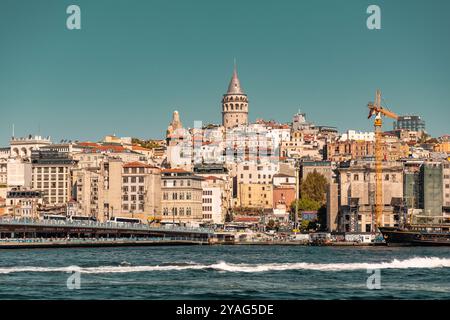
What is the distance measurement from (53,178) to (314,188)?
3900 centimetres

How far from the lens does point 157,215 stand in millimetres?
133250

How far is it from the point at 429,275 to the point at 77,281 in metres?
19.2

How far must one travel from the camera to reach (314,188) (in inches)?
5674

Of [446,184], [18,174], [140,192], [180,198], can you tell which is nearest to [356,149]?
[446,184]

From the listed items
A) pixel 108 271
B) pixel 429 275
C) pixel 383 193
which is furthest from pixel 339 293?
pixel 383 193

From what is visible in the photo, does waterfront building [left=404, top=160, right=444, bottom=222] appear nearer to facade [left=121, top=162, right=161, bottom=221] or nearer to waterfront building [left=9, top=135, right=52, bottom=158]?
facade [left=121, top=162, right=161, bottom=221]

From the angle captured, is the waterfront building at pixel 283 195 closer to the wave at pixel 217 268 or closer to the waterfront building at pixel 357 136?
the waterfront building at pixel 357 136

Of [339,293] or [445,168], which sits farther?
[445,168]

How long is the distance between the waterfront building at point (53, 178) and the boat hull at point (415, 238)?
5814 centimetres

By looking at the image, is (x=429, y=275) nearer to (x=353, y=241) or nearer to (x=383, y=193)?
(x=353, y=241)

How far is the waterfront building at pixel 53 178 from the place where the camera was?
484ft

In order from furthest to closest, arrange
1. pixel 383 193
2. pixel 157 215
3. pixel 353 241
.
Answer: pixel 157 215
pixel 383 193
pixel 353 241

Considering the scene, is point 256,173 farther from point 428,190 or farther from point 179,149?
point 428,190
